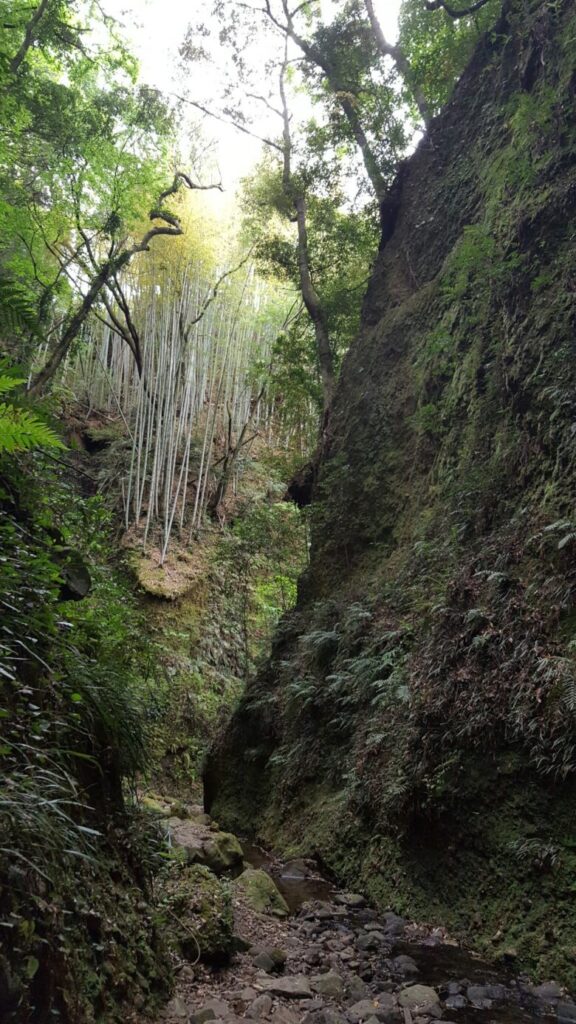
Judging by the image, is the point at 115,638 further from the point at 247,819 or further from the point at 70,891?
the point at 247,819

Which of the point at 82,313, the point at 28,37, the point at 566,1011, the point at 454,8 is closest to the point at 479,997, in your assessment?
the point at 566,1011

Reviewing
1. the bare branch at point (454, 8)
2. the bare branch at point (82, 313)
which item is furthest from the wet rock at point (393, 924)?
the bare branch at point (454, 8)

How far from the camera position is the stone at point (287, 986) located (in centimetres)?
281

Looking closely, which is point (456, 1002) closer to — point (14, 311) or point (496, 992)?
point (496, 992)

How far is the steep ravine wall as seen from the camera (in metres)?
3.51

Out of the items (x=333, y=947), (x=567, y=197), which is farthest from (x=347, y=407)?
(x=333, y=947)

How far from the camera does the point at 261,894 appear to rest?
416cm

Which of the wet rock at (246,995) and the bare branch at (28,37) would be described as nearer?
the wet rock at (246,995)

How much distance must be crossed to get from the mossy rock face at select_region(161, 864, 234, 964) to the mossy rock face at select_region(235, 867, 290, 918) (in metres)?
0.85

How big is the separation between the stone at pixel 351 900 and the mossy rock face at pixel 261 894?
0.37 meters

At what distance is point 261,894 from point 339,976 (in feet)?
3.74

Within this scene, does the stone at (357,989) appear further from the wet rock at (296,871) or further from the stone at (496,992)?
the wet rock at (296,871)

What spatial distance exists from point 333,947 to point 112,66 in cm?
1114

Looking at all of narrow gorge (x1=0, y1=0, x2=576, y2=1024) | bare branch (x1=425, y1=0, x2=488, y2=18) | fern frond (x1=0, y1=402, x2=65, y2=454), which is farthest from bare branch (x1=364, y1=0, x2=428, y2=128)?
fern frond (x1=0, y1=402, x2=65, y2=454)
